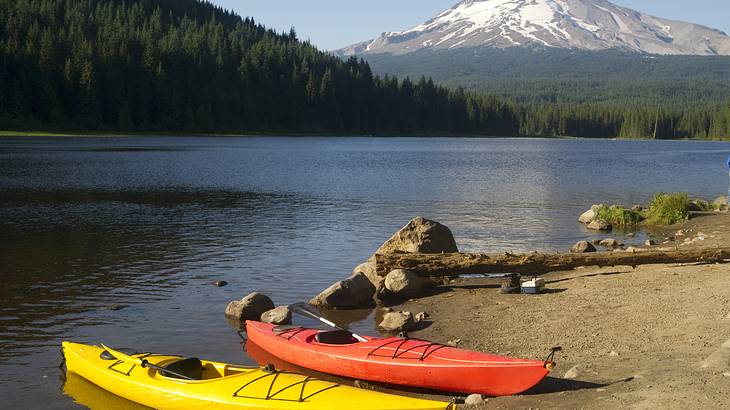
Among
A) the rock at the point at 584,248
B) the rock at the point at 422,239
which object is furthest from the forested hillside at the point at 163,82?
the rock at the point at 584,248

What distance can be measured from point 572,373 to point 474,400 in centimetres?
179

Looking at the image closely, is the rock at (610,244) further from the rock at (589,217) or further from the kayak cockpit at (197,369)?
the kayak cockpit at (197,369)

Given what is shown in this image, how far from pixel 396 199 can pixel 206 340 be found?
30.0 m

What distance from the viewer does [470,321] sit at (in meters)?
16.9

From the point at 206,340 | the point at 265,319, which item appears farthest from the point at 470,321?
the point at 206,340

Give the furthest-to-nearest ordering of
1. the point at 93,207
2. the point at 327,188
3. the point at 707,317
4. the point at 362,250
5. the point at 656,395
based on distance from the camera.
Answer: the point at 327,188, the point at 93,207, the point at 362,250, the point at 707,317, the point at 656,395

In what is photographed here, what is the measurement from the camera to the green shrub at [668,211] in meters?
34.9

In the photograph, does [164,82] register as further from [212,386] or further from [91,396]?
[212,386]

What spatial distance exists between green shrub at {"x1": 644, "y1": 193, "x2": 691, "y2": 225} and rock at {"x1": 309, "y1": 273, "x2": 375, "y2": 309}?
68.9ft

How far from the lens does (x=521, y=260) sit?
20391mm

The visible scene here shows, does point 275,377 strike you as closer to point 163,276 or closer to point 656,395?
point 656,395

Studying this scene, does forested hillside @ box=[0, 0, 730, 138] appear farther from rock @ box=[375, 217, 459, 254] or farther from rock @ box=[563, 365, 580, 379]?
rock @ box=[563, 365, 580, 379]

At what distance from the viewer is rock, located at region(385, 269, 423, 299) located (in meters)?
19.7

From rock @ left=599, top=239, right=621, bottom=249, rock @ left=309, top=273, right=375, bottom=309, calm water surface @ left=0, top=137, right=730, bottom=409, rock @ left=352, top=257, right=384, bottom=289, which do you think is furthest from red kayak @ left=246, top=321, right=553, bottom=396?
rock @ left=599, top=239, right=621, bottom=249
